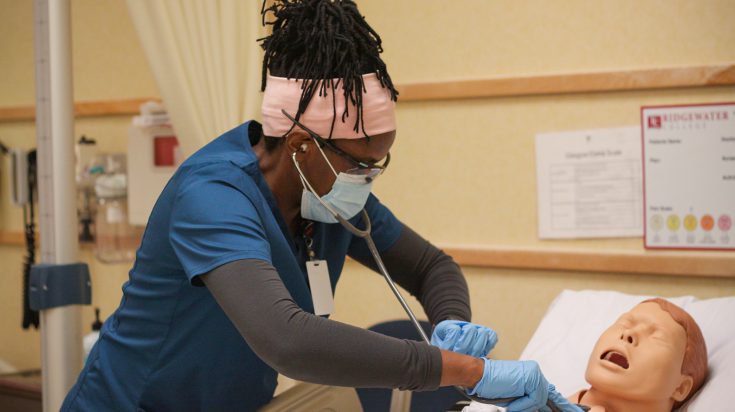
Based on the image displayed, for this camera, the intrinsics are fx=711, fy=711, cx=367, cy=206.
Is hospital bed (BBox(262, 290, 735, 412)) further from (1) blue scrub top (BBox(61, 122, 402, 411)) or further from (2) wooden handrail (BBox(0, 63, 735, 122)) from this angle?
(2) wooden handrail (BBox(0, 63, 735, 122))

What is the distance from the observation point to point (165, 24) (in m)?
1.91

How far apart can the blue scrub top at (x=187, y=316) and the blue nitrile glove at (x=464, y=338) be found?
0.27m

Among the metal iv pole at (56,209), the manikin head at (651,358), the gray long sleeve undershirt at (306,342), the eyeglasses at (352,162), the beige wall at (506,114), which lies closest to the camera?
the gray long sleeve undershirt at (306,342)

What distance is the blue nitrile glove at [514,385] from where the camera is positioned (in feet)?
3.76

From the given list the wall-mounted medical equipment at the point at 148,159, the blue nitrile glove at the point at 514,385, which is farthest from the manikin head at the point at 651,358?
the wall-mounted medical equipment at the point at 148,159

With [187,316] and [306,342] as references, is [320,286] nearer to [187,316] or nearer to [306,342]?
[187,316]

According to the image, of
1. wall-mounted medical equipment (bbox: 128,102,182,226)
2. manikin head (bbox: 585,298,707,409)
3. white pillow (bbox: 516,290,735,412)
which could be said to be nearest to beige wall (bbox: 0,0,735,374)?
white pillow (bbox: 516,290,735,412)

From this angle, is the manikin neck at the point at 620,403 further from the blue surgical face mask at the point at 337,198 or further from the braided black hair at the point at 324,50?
the braided black hair at the point at 324,50

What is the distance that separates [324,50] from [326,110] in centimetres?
11

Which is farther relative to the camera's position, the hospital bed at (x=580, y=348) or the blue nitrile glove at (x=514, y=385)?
the hospital bed at (x=580, y=348)

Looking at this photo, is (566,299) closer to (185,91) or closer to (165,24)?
(185,91)

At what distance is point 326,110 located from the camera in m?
1.24

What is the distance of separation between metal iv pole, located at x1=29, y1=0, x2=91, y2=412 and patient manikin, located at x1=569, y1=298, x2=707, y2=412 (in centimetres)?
123

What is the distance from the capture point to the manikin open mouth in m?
1.61
